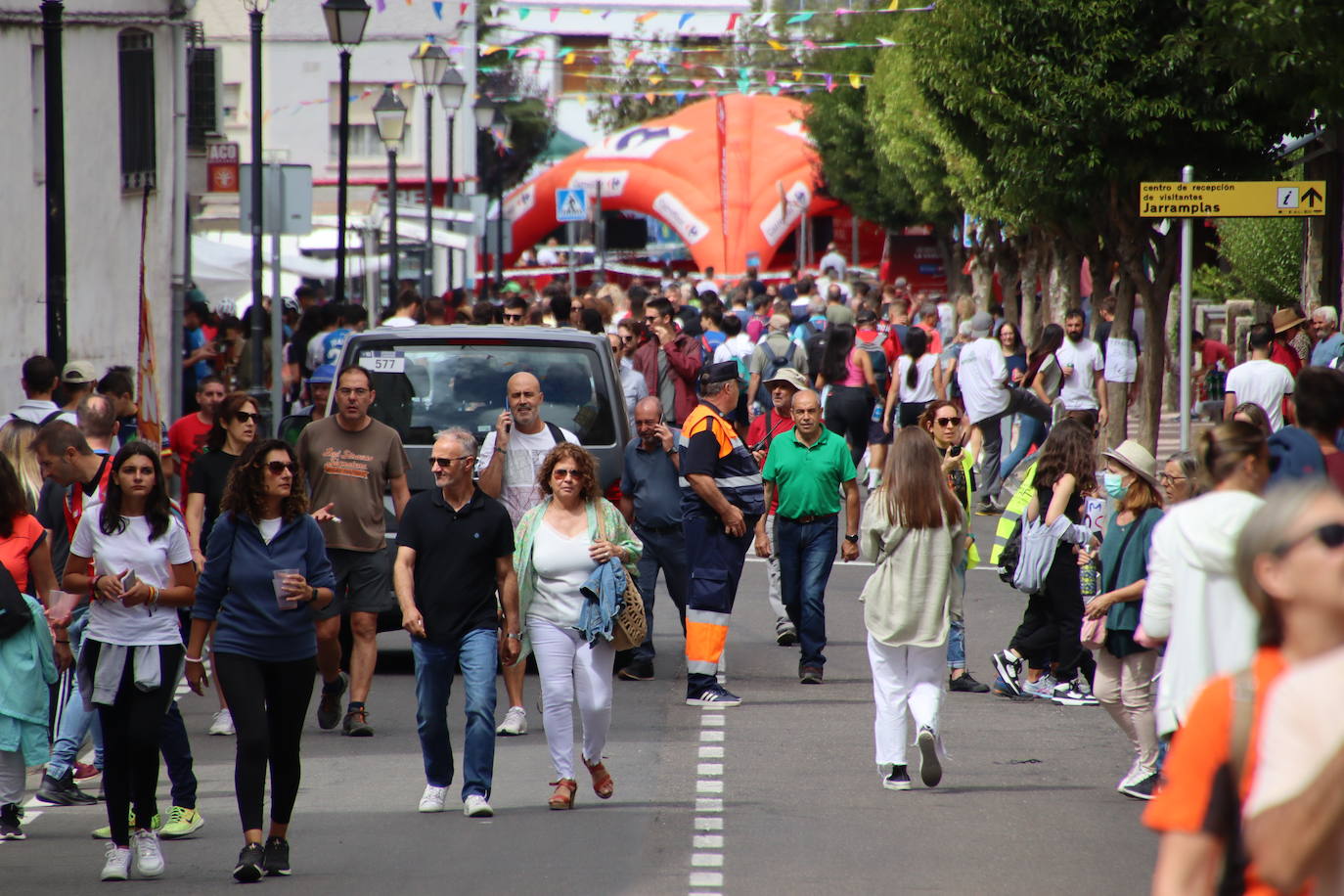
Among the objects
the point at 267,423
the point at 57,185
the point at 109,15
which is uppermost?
the point at 109,15

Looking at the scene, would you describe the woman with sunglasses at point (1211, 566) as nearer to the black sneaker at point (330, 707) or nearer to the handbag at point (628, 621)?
the handbag at point (628, 621)

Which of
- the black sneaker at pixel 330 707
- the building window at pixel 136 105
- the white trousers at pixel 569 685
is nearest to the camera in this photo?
the white trousers at pixel 569 685

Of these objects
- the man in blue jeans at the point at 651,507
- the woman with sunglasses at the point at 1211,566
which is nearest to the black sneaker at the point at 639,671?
the man in blue jeans at the point at 651,507

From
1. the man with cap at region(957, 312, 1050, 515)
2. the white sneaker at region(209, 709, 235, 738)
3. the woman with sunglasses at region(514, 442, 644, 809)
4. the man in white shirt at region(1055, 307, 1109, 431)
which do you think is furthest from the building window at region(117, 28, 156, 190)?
the woman with sunglasses at region(514, 442, 644, 809)

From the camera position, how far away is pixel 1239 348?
30.1m

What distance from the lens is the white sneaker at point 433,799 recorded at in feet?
27.6

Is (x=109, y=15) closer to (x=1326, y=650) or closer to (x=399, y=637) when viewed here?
(x=399, y=637)

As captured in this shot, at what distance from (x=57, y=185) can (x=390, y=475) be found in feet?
14.6

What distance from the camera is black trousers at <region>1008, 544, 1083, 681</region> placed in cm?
1090

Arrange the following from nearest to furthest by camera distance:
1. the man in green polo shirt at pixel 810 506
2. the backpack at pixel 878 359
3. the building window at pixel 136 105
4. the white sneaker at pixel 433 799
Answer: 1. the white sneaker at pixel 433 799
2. the man in green polo shirt at pixel 810 506
3. the backpack at pixel 878 359
4. the building window at pixel 136 105

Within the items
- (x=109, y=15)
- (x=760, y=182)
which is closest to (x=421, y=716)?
(x=109, y=15)

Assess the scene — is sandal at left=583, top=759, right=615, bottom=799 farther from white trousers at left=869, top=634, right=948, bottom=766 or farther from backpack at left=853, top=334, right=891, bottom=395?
backpack at left=853, top=334, right=891, bottom=395

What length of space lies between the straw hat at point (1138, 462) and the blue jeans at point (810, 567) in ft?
10.0

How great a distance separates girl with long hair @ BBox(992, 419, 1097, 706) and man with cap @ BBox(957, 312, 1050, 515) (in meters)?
8.31
